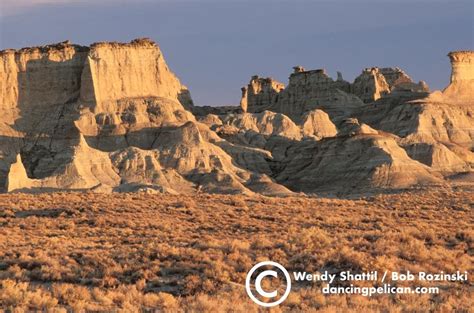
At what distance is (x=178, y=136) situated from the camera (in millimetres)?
109562

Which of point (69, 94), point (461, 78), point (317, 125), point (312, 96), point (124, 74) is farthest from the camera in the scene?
point (312, 96)

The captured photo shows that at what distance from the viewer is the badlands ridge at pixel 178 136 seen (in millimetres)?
94938

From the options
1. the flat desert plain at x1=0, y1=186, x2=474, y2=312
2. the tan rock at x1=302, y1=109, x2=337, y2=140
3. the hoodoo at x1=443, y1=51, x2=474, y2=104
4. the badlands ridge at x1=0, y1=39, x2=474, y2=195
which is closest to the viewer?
the flat desert plain at x1=0, y1=186, x2=474, y2=312

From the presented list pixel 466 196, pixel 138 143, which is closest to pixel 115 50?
pixel 138 143

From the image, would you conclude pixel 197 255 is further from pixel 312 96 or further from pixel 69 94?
pixel 312 96

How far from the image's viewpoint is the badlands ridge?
94938 millimetres

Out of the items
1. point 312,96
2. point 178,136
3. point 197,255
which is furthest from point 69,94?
point 197,255

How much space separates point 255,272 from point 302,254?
215cm

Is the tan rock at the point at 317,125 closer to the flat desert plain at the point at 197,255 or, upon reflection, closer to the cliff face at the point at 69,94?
the cliff face at the point at 69,94

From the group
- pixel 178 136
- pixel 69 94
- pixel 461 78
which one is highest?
pixel 461 78

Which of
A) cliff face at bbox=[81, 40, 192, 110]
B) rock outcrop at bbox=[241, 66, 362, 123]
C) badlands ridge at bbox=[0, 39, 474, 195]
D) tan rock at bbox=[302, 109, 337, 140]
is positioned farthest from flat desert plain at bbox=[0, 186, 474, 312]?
rock outcrop at bbox=[241, 66, 362, 123]

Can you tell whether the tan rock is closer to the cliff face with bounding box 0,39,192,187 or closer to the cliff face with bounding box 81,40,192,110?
the cliff face with bounding box 81,40,192,110

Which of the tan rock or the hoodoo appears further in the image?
the hoodoo

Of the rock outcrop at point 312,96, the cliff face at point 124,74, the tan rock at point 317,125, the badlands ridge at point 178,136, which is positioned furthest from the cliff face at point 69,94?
the rock outcrop at point 312,96
